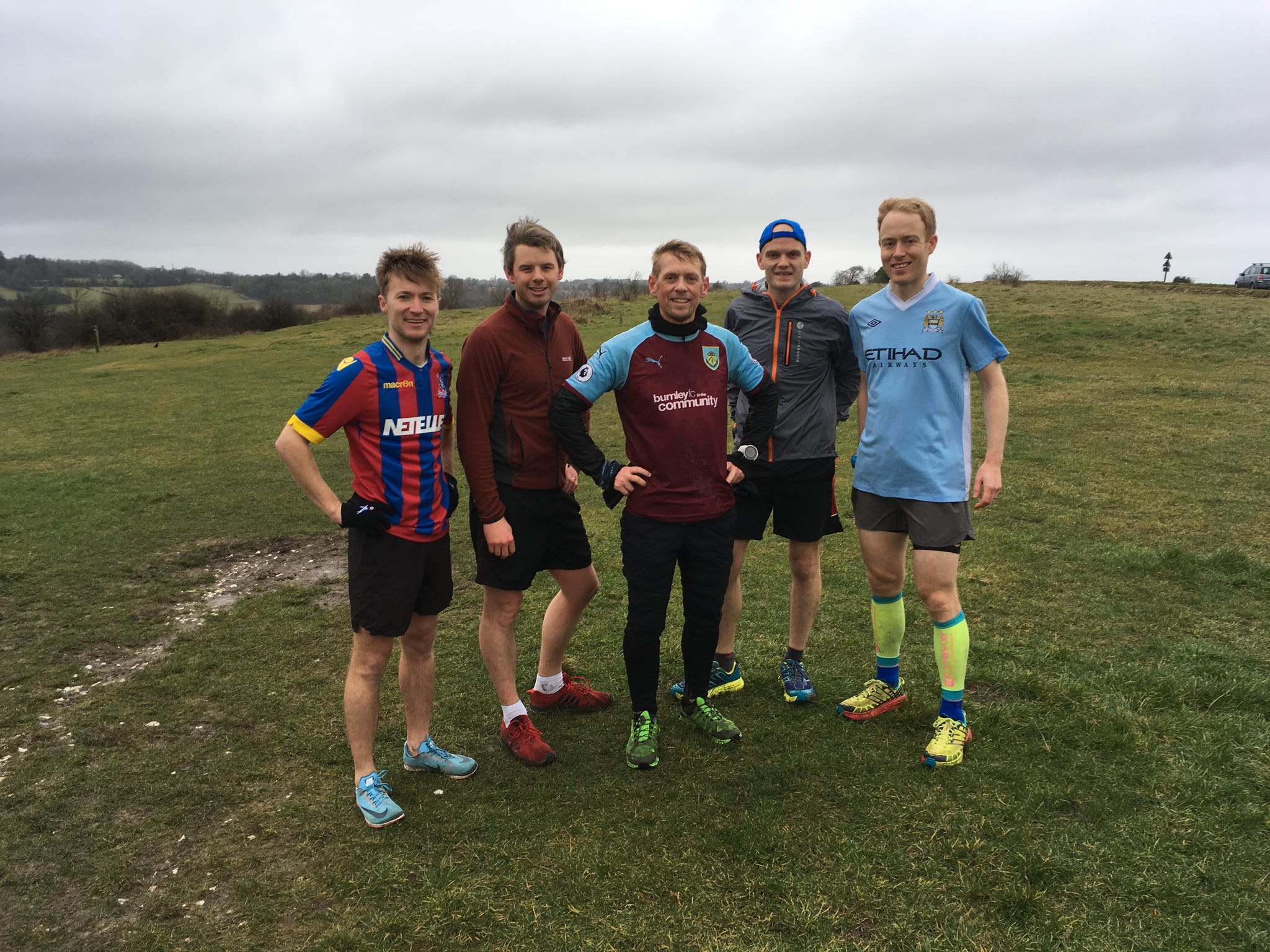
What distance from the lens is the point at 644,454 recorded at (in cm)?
352

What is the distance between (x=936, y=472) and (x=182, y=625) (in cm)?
549

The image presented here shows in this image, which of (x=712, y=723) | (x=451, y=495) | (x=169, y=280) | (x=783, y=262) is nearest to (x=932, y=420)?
(x=783, y=262)

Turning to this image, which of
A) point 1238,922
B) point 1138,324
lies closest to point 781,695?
point 1238,922

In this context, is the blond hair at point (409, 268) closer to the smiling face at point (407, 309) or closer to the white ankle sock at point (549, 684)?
the smiling face at point (407, 309)

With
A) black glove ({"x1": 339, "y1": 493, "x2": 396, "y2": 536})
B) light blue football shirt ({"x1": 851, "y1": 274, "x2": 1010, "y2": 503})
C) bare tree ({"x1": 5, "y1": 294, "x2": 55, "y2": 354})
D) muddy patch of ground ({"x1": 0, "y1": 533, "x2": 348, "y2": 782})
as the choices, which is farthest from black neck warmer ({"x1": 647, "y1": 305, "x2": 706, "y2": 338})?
bare tree ({"x1": 5, "y1": 294, "x2": 55, "y2": 354})

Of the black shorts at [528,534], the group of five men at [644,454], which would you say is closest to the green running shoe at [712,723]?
the group of five men at [644,454]

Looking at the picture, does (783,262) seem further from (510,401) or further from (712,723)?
(712,723)

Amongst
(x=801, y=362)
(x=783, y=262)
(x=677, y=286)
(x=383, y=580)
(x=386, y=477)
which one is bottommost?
(x=383, y=580)

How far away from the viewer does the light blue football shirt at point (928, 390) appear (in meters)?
3.55

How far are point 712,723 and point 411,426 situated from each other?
209 centimetres

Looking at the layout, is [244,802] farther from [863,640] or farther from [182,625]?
[863,640]

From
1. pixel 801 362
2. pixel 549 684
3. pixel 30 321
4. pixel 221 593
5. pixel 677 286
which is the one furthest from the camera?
pixel 30 321

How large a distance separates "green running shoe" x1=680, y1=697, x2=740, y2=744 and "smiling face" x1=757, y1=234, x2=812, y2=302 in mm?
2200

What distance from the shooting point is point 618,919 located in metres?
2.72
